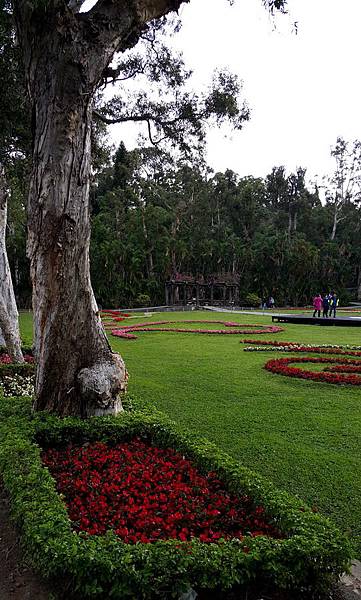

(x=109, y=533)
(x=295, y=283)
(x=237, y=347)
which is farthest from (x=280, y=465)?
(x=295, y=283)

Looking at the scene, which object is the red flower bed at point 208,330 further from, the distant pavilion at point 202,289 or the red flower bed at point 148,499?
the distant pavilion at point 202,289

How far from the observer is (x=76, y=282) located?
5492 mm

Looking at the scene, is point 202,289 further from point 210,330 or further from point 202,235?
point 210,330

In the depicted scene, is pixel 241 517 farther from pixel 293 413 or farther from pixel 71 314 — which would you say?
→ pixel 293 413

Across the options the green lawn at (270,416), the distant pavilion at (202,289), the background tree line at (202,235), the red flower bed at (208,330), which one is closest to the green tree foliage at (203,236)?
the background tree line at (202,235)

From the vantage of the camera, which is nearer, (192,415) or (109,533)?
(109,533)

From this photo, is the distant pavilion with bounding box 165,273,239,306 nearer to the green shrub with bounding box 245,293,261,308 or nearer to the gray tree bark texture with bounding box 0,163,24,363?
the green shrub with bounding box 245,293,261,308

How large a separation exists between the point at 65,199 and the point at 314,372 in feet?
20.9

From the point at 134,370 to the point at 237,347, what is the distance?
15.2 feet

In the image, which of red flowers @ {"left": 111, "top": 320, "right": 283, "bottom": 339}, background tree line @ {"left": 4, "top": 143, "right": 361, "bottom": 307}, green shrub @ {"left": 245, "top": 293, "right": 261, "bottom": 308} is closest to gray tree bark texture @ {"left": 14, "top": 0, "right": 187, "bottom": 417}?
red flowers @ {"left": 111, "top": 320, "right": 283, "bottom": 339}

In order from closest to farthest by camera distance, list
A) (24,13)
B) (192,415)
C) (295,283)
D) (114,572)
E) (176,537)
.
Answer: (114,572) → (176,537) → (24,13) → (192,415) → (295,283)

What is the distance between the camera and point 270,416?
6.57m

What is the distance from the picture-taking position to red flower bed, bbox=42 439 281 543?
128 inches

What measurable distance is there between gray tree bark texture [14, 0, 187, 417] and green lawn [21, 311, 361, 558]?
4.74 ft
